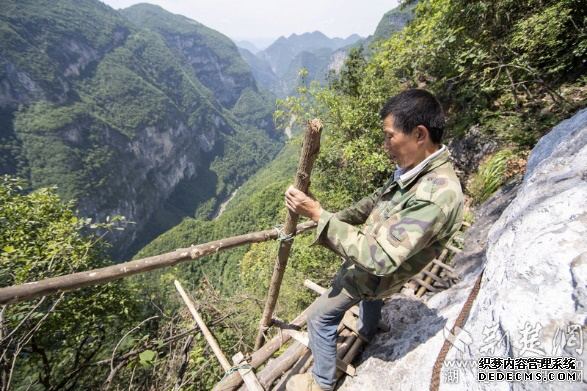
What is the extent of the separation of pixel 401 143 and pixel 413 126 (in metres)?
0.15

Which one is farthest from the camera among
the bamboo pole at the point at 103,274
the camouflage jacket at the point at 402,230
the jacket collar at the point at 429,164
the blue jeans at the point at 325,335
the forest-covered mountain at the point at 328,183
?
the forest-covered mountain at the point at 328,183

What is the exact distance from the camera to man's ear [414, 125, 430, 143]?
2.01 metres

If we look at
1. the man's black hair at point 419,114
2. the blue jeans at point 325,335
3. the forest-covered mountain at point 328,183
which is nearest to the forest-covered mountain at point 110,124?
the forest-covered mountain at point 328,183

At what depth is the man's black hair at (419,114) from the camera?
1.99 metres

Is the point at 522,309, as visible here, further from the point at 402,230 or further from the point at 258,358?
the point at 258,358

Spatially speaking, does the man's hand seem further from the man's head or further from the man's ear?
the man's ear

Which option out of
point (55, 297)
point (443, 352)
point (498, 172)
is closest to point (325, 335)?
point (443, 352)

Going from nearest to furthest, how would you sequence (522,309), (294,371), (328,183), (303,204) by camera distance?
(522,309) → (303,204) → (294,371) → (328,183)

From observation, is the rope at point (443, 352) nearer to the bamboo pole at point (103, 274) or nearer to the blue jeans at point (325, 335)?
the blue jeans at point (325, 335)

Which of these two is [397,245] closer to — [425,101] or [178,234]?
[425,101]

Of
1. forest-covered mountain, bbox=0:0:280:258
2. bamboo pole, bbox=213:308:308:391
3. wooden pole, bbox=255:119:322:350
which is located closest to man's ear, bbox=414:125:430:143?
wooden pole, bbox=255:119:322:350

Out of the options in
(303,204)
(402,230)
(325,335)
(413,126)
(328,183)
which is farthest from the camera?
(328,183)

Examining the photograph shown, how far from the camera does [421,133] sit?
204 cm

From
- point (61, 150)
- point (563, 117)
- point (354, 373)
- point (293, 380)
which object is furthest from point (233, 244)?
point (61, 150)
